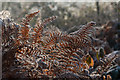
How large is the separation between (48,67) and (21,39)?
0.32 meters

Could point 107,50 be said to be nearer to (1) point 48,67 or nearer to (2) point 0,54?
(1) point 48,67

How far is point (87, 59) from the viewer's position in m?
1.69

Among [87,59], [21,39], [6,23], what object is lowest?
[87,59]

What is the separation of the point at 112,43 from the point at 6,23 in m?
2.86

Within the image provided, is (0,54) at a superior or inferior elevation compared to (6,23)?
inferior

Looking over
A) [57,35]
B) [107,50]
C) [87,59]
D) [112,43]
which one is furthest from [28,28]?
[112,43]

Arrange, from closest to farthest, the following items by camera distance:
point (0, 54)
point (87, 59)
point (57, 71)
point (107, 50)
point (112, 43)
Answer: point (0, 54) → point (57, 71) → point (87, 59) → point (107, 50) → point (112, 43)

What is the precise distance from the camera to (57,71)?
1327 millimetres

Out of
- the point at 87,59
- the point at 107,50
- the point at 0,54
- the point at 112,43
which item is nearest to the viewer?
the point at 0,54

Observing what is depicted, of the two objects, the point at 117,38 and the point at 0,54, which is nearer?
the point at 0,54

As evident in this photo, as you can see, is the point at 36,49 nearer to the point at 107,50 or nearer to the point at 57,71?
the point at 57,71

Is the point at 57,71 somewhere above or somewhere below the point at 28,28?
below

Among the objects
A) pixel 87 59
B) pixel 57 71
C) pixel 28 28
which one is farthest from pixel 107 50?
pixel 28 28

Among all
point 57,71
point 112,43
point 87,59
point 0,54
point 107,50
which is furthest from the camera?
point 112,43
